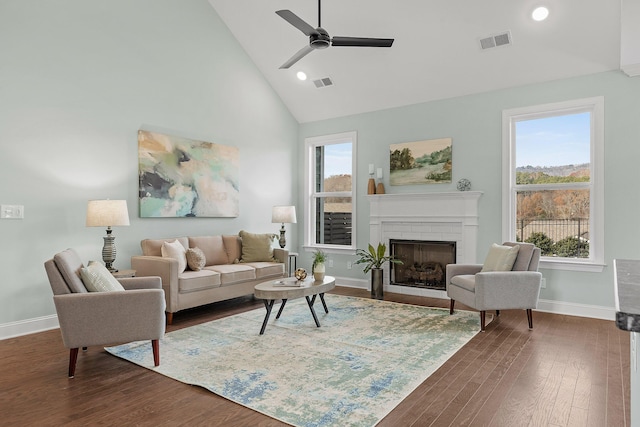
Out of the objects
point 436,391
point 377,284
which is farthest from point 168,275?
point 436,391

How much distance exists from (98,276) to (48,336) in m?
1.37

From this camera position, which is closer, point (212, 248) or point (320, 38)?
point (320, 38)

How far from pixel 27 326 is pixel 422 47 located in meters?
5.38

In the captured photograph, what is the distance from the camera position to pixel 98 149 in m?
4.45

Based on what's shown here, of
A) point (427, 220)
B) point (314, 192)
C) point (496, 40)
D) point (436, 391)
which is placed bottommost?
point (436, 391)

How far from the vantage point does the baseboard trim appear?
377 centimetres

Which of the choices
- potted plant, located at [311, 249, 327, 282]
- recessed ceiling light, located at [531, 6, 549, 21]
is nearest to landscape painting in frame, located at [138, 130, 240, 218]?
potted plant, located at [311, 249, 327, 282]

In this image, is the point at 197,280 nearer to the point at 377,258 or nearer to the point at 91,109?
the point at 91,109

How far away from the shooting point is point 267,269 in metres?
5.26

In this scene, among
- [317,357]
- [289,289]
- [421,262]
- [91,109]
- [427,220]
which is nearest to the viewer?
[317,357]

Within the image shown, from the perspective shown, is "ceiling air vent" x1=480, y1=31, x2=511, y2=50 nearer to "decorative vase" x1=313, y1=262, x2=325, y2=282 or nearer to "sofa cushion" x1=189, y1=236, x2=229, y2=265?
"decorative vase" x1=313, y1=262, x2=325, y2=282

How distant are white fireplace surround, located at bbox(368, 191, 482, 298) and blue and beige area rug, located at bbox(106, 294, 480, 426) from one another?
1.13 metres

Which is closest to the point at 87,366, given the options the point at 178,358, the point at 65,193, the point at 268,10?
the point at 178,358

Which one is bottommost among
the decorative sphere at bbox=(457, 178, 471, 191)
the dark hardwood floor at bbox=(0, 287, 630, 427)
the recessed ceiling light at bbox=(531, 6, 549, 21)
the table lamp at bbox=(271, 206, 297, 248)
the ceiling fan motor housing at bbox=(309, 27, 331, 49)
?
the dark hardwood floor at bbox=(0, 287, 630, 427)
